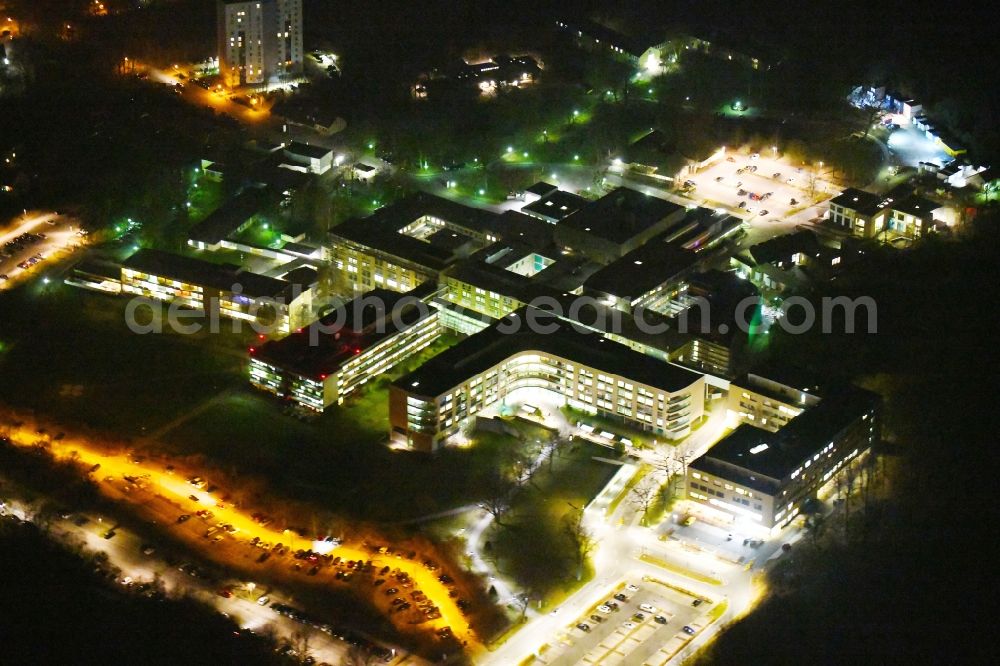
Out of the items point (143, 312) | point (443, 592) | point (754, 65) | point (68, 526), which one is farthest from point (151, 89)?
point (443, 592)

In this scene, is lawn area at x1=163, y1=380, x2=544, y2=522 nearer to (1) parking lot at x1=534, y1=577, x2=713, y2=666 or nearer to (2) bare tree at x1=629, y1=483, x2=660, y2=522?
(2) bare tree at x1=629, y1=483, x2=660, y2=522

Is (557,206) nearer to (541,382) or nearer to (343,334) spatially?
(541,382)

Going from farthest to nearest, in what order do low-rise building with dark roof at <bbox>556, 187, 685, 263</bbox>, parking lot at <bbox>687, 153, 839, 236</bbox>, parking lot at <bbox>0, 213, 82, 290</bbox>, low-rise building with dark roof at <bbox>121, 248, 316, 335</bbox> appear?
parking lot at <bbox>687, 153, 839, 236</bbox> < parking lot at <bbox>0, 213, 82, 290</bbox> < low-rise building with dark roof at <bbox>556, 187, 685, 263</bbox> < low-rise building with dark roof at <bbox>121, 248, 316, 335</bbox>

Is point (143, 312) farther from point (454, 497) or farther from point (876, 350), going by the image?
point (876, 350)

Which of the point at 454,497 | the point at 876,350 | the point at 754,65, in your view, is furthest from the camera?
the point at 754,65

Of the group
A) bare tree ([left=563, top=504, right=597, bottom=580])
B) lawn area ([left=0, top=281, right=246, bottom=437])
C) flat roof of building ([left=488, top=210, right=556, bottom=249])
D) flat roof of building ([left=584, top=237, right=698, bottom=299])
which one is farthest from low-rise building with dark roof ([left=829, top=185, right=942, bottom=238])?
lawn area ([left=0, top=281, right=246, bottom=437])

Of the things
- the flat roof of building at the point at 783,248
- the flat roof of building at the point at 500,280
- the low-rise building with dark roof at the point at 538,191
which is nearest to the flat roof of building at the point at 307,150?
the low-rise building with dark roof at the point at 538,191

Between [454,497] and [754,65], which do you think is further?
[754,65]
